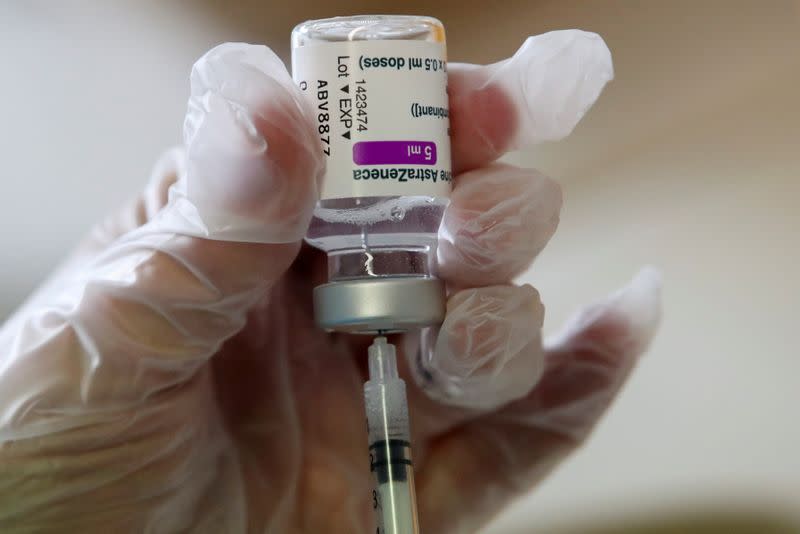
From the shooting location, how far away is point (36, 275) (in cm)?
145

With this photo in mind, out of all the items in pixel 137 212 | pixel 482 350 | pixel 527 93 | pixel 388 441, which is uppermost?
pixel 137 212

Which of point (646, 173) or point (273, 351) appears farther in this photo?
point (646, 173)

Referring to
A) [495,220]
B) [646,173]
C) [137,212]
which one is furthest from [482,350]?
[646,173]

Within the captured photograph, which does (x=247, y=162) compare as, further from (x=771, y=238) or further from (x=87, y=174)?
(x=771, y=238)

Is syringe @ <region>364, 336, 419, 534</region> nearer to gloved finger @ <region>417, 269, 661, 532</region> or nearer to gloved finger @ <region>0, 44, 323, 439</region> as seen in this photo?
gloved finger @ <region>0, 44, 323, 439</region>

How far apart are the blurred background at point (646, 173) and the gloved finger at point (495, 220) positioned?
627 millimetres

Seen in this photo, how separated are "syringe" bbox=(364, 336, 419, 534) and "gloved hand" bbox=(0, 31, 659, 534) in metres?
0.10

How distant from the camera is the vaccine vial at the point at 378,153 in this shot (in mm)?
705

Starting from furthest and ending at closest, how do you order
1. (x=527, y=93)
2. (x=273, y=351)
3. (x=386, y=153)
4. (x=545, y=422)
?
(x=545, y=422)
(x=273, y=351)
(x=527, y=93)
(x=386, y=153)

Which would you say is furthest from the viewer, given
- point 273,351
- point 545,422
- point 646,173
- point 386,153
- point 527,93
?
point 646,173

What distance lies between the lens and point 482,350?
2.86ft

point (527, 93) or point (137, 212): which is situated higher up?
point (137, 212)

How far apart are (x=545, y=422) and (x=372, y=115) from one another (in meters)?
0.63

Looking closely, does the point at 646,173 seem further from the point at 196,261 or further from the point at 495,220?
the point at 196,261
